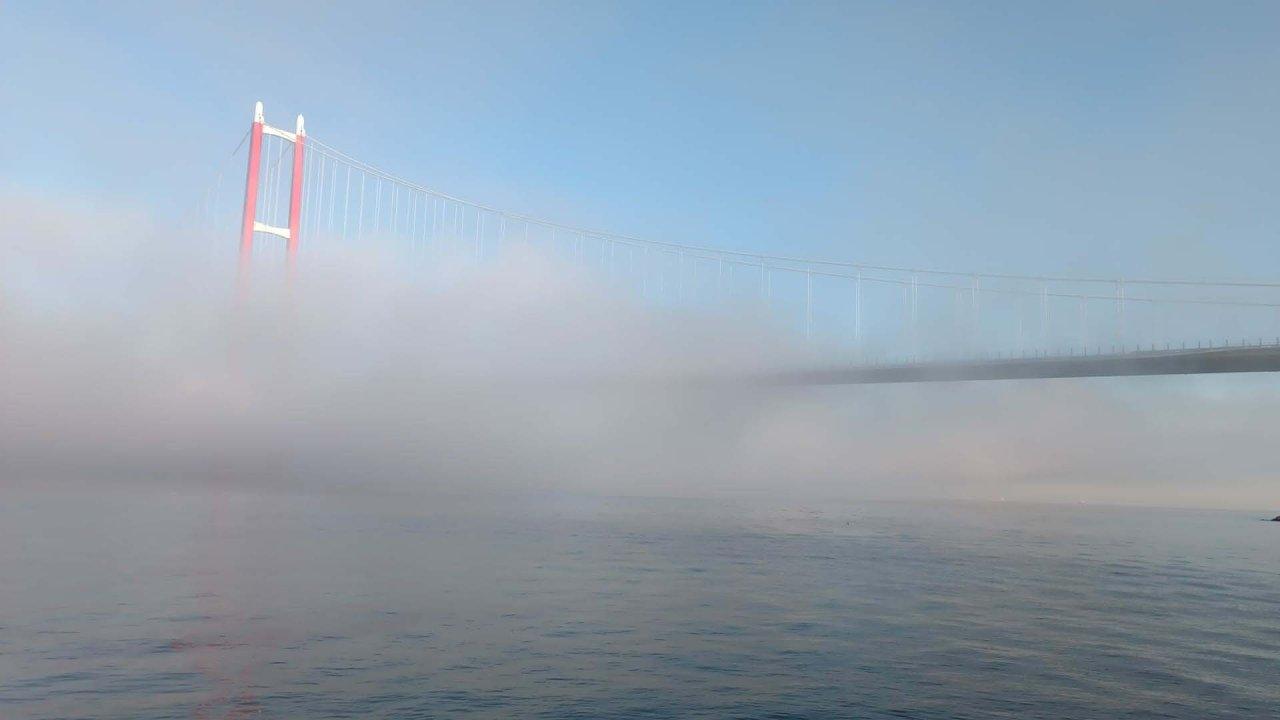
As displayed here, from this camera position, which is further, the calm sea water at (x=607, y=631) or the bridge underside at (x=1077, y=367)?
the bridge underside at (x=1077, y=367)

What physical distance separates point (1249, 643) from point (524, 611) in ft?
35.4

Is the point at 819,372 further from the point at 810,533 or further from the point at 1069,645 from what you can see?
the point at 1069,645

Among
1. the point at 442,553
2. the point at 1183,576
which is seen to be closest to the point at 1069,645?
the point at 1183,576

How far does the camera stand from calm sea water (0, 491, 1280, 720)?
1010cm

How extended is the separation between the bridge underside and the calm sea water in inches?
591

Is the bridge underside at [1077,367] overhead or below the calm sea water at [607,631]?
overhead

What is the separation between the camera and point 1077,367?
47.0 meters

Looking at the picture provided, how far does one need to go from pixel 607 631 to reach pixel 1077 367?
3903 cm

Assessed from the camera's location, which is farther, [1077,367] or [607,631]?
[1077,367]

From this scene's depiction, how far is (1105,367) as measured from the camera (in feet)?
152

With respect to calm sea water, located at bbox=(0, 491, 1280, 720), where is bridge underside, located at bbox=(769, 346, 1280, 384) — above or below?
above

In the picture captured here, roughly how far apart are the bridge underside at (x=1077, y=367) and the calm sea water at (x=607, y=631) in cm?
1501

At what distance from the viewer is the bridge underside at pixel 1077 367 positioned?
42.3 metres

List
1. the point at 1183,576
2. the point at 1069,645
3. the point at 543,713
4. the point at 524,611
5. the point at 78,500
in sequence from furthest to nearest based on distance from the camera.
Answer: the point at 78,500, the point at 1183,576, the point at 524,611, the point at 1069,645, the point at 543,713
